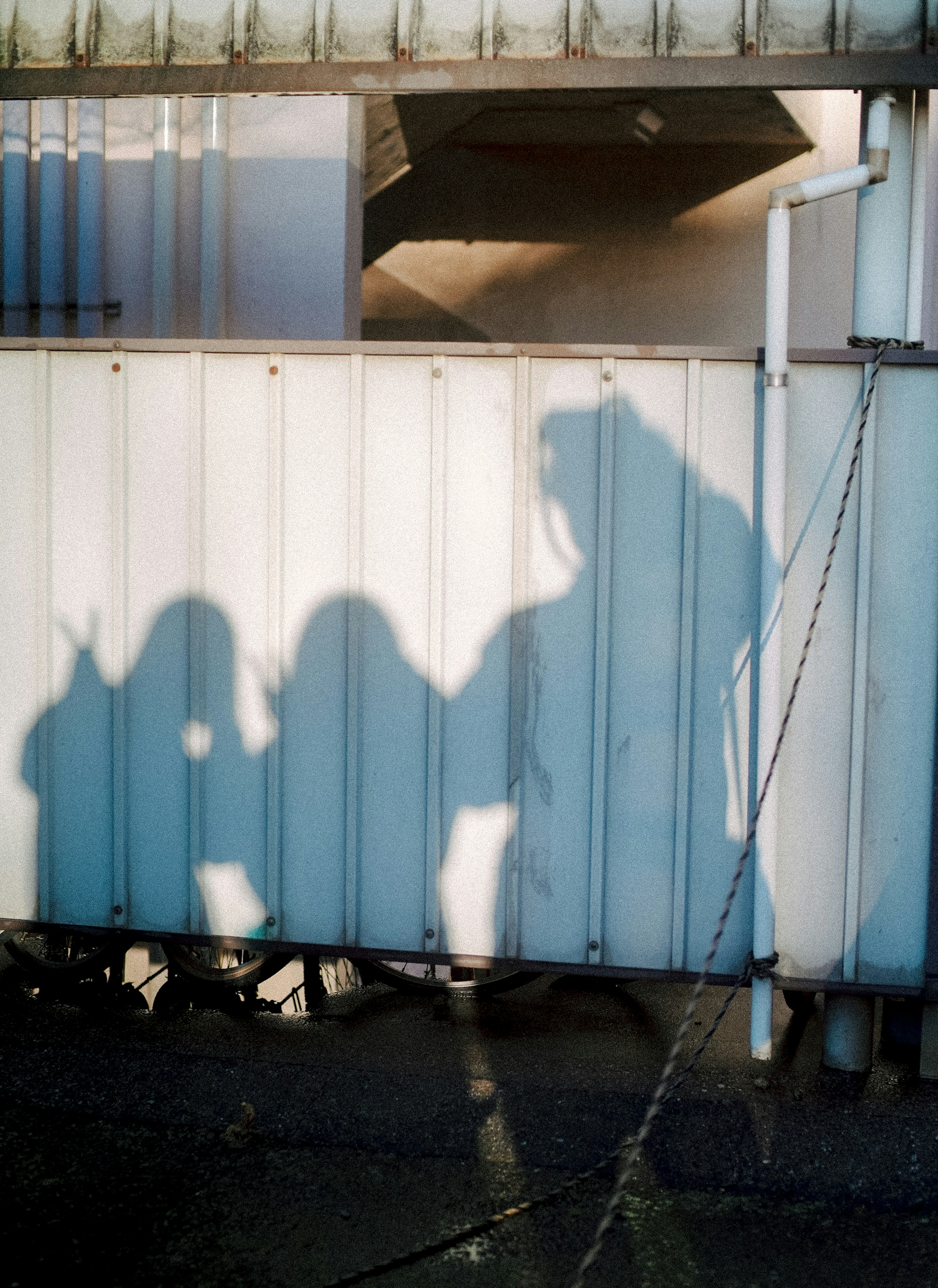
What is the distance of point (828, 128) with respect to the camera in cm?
839

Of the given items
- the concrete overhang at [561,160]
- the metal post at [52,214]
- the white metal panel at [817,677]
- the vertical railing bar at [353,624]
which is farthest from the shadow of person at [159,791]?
the concrete overhang at [561,160]

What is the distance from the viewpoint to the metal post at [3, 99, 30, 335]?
235 inches

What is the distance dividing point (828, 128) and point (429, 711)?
6831 mm

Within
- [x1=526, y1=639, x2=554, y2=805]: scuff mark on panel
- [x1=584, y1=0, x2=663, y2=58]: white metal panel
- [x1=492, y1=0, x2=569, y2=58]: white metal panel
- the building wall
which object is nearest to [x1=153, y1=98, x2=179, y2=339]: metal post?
the building wall

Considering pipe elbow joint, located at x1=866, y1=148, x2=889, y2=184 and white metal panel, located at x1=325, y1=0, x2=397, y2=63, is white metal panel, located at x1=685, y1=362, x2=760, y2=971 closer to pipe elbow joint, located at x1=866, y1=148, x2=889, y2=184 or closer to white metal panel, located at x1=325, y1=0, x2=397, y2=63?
pipe elbow joint, located at x1=866, y1=148, x2=889, y2=184

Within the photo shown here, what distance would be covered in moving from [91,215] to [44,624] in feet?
9.32

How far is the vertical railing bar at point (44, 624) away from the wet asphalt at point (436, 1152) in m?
0.76

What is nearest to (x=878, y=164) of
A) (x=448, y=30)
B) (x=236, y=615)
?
(x=448, y=30)

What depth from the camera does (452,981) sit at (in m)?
5.20

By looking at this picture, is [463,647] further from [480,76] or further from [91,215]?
[91,215]

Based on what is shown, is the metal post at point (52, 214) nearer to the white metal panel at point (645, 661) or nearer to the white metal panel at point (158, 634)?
the white metal panel at point (158, 634)

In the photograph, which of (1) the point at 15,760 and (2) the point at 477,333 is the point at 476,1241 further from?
(2) the point at 477,333

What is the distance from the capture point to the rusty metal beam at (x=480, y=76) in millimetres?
3852

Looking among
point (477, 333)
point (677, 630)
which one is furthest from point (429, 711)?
point (477, 333)
